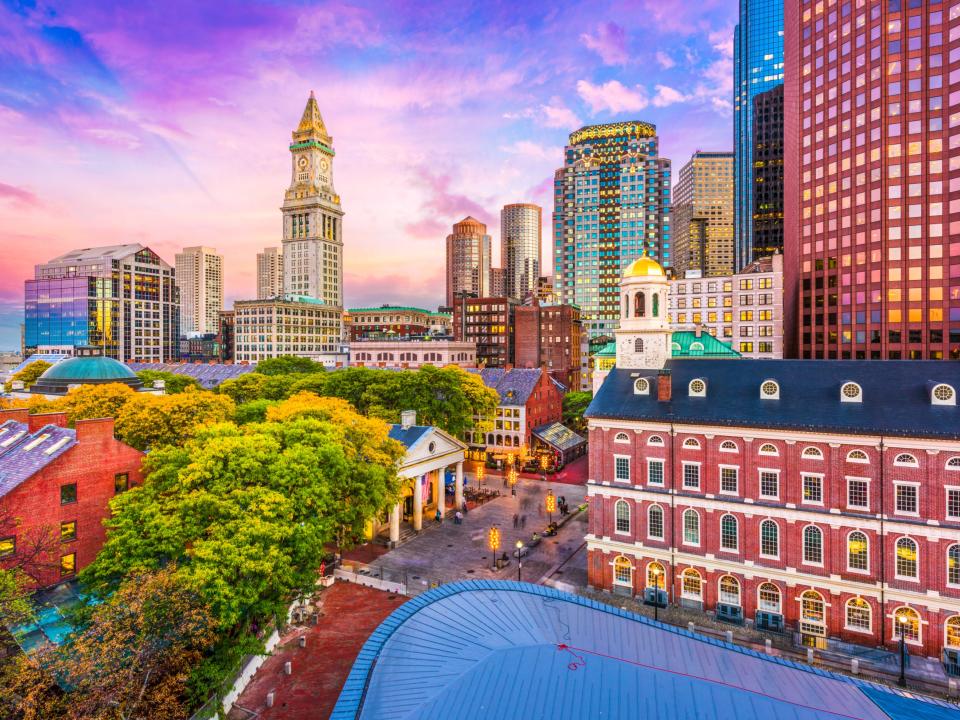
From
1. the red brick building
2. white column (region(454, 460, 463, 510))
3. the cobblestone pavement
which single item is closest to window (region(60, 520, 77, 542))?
the cobblestone pavement

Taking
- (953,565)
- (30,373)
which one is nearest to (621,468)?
(953,565)

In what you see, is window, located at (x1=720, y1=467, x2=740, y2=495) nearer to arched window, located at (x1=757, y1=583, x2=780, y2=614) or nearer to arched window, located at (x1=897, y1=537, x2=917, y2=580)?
arched window, located at (x1=757, y1=583, x2=780, y2=614)

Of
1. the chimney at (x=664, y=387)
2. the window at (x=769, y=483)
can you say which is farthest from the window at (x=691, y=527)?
the chimney at (x=664, y=387)

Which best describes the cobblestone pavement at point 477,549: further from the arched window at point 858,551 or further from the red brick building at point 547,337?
the red brick building at point 547,337

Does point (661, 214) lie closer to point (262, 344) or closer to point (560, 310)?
point (560, 310)

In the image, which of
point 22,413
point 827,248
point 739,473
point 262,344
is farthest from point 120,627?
point 262,344
